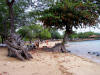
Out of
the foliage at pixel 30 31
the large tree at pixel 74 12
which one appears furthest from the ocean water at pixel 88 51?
the foliage at pixel 30 31

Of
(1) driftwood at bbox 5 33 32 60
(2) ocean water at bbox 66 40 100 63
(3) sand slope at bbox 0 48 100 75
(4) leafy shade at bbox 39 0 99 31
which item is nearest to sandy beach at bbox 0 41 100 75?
(3) sand slope at bbox 0 48 100 75

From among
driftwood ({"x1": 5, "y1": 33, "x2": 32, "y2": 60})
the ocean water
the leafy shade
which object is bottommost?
the ocean water

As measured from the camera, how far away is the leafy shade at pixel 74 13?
9391 millimetres

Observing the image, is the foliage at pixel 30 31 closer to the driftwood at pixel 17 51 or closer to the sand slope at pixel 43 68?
the driftwood at pixel 17 51

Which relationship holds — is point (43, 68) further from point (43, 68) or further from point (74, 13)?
point (74, 13)

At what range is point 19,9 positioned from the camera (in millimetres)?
12219

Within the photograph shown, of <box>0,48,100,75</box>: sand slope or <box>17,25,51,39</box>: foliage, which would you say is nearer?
<box>0,48,100,75</box>: sand slope

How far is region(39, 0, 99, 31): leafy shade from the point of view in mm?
9391

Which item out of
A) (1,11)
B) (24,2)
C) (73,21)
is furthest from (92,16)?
(1,11)

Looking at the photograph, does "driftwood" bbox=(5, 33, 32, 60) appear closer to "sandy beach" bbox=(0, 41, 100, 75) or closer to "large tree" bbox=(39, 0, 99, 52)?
"sandy beach" bbox=(0, 41, 100, 75)

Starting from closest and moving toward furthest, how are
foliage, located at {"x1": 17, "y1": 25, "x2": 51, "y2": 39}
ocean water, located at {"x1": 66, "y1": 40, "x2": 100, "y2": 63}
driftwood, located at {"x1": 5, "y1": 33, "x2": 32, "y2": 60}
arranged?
driftwood, located at {"x1": 5, "y1": 33, "x2": 32, "y2": 60} → ocean water, located at {"x1": 66, "y1": 40, "x2": 100, "y2": 63} → foliage, located at {"x1": 17, "y1": 25, "x2": 51, "y2": 39}

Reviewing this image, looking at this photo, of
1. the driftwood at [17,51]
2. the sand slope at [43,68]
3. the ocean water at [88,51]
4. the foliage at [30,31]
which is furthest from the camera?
the foliage at [30,31]

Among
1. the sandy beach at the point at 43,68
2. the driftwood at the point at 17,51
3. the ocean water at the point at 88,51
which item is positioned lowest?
the ocean water at the point at 88,51

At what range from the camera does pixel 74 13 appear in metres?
9.81
